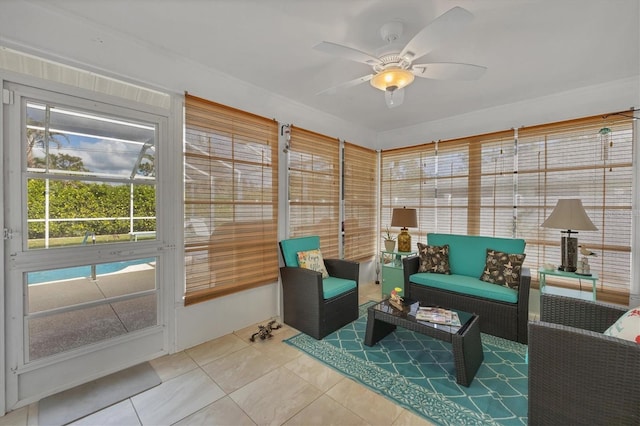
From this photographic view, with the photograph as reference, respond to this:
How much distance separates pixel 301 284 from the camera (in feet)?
9.85

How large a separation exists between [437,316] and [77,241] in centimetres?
301

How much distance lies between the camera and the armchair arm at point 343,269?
332 centimetres

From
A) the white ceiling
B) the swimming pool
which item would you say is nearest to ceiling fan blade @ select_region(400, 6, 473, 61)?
the white ceiling

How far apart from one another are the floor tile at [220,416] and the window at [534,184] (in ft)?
11.8

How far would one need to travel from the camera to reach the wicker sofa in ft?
4.35

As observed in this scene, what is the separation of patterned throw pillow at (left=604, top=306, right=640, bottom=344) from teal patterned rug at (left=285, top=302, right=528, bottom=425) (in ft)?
2.62

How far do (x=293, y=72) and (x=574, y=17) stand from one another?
228cm

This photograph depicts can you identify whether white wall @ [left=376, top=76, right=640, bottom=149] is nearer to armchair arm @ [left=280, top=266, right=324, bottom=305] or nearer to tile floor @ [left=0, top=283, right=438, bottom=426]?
armchair arm @ [left=280, top=266, right=324, bottom=305]

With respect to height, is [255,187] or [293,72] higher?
[293,72]

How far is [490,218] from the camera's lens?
380cm

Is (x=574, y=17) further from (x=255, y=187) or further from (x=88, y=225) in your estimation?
(x=88, y=225)

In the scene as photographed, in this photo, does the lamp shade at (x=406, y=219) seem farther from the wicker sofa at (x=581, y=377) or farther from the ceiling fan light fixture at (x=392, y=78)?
the wicker sofa at (x=581, y=377)

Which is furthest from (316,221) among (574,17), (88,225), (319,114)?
(574,17)

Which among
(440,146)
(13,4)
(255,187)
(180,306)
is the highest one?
(13,4)
